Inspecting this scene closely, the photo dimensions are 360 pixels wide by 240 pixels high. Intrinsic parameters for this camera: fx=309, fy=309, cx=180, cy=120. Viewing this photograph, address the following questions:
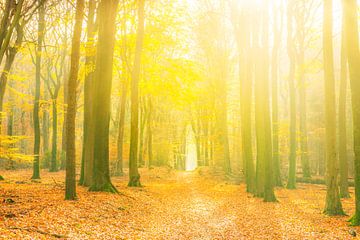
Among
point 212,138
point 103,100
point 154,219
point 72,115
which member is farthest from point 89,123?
point 212,138

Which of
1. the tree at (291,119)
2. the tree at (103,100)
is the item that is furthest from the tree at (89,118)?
the tree at (291,119)

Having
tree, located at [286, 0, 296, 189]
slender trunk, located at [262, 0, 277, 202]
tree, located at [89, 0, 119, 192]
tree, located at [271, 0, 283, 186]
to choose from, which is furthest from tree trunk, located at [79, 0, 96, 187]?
tree, located at [286, 0, 296, 189]

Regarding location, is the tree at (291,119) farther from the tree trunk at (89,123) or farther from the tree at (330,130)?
the tree trunk at (89,123)

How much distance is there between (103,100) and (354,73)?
9381 millimetres

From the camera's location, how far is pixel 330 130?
1087 centimetres

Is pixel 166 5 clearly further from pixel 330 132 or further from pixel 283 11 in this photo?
pixel 330 132

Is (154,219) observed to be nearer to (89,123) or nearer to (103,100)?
(103,100)

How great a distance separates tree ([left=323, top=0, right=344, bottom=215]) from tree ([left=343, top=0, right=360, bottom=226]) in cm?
147

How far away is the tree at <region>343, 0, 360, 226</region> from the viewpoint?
9078 mm

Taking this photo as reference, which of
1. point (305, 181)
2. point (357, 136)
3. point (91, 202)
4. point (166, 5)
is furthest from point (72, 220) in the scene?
point (305, 181)

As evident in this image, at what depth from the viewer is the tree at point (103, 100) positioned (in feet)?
42.2

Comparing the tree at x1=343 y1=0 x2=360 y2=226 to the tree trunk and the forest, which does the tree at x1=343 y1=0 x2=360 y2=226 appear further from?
the tree trunk

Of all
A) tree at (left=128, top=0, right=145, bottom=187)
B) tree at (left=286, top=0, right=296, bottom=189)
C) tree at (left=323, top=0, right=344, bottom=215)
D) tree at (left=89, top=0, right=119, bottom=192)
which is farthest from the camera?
tree at (left=286, top=0, right=296, bottom=189)

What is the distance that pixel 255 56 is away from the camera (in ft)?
50.6
